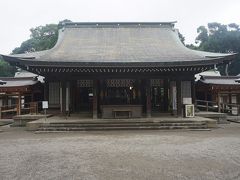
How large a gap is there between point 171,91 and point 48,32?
3640 centimetres

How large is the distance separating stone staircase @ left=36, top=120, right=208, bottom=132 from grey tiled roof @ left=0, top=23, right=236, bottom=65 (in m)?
3.13

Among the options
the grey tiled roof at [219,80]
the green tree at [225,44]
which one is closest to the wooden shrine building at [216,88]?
the grey tiled roof at [219,80]

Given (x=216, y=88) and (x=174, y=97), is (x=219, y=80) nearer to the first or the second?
(x=216, y=88)

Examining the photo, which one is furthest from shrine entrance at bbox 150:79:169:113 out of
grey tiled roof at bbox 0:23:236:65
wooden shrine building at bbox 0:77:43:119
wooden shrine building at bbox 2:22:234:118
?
wooden shrine building at bbox 0:77:43:119

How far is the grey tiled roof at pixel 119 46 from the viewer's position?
1545cm

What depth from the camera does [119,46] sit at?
1917cm

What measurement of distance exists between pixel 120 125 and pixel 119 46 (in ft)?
23.1

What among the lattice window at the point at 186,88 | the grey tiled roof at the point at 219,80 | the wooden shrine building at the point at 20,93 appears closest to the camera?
the lattice window at the point at 186,88

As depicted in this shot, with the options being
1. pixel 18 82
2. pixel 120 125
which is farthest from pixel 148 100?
pixel 18 82

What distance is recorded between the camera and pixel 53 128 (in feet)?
44.5

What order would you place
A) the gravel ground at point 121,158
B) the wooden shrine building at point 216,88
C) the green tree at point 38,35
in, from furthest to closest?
1. the green tree at point 38,35
2. the wooden shrine building at point 216,88
3. the gravel ground at point 121,158

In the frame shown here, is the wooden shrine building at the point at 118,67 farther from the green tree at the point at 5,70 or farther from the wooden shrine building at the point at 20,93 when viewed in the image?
the green tree at the point at 5,70

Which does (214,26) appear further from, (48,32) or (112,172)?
(112,172)

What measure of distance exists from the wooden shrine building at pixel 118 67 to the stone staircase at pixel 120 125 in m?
1.66
